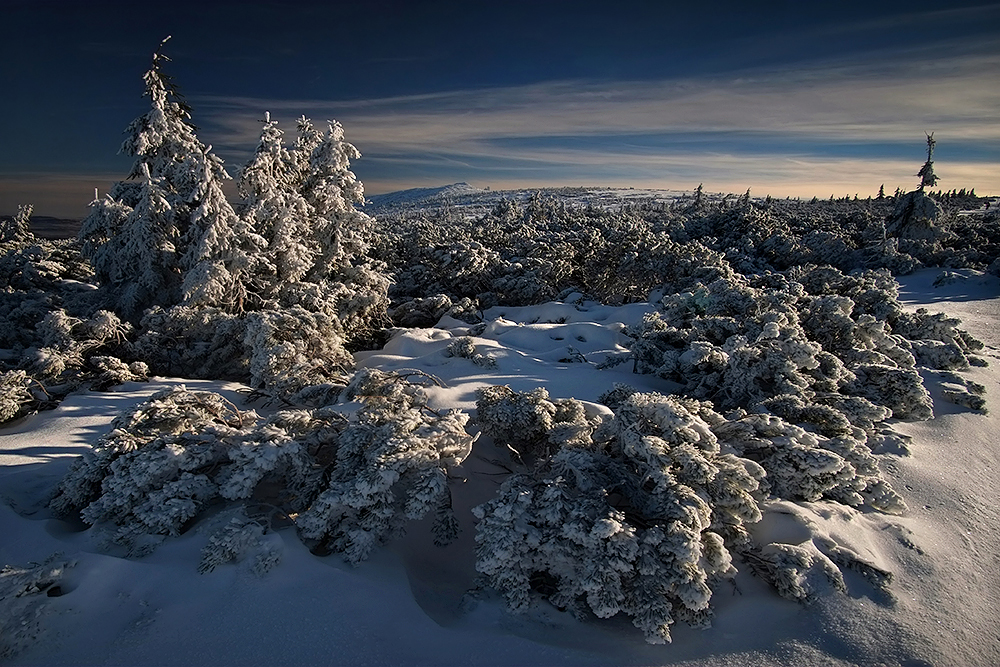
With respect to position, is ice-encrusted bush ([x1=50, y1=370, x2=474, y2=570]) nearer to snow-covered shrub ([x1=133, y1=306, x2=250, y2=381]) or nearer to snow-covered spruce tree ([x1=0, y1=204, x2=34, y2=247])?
snow-covered shrub ([x1=133, y1=306, x2=250, y2=381])

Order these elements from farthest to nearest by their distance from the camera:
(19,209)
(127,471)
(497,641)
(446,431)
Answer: (19,209)
(446,431)
(127,471)
(497,641)

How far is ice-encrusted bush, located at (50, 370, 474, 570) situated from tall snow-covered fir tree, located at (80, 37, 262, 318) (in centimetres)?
762

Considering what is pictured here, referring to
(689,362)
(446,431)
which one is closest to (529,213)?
→ (689,362)

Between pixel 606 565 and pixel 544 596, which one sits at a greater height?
pixel 606 565

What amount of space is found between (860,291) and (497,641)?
47.9 ft

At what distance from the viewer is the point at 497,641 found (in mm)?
3967

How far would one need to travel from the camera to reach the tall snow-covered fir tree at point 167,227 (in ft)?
40.6

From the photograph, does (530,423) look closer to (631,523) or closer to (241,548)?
(631,523)

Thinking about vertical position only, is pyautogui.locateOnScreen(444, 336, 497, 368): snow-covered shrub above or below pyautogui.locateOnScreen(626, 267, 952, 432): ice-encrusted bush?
below

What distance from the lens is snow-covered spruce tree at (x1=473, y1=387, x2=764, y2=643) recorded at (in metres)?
4.00

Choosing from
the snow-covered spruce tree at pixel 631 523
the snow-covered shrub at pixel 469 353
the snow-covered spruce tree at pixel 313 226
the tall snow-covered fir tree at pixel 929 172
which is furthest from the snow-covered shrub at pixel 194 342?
the tall snow-covered fir tree at pixel 929 172

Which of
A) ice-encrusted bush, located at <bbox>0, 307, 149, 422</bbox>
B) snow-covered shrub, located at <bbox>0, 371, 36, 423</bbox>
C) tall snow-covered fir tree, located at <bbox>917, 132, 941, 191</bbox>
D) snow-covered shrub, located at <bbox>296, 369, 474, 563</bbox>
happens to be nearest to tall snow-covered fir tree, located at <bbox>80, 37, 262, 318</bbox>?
ice-encrusted bush, located at <bbox>0, 307, 149, 422</bbox>

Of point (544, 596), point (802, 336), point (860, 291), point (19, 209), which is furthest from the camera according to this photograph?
point (19, 209)

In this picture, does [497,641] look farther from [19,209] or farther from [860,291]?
[19,209]
